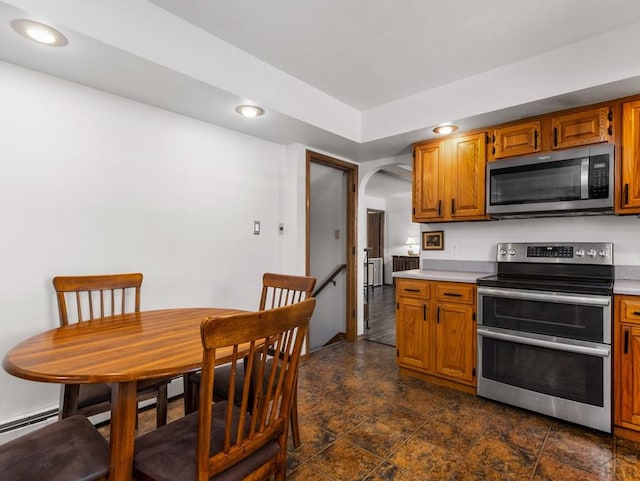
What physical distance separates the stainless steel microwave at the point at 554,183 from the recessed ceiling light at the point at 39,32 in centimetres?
290

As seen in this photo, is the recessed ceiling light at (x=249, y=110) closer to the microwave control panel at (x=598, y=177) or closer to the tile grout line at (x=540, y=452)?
the microwave control panel at (x=598, y=177)

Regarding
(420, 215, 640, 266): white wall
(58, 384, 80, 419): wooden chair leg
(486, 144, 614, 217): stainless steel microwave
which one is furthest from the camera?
(420, 215, 640, 266): white wall

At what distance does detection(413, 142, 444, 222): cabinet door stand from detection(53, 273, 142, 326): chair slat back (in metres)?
2.42

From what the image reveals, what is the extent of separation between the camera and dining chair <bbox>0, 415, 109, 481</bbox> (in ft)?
3.28

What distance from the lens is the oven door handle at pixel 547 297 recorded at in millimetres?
2086

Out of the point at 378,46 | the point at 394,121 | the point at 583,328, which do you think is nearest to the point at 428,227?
the point at 394,121

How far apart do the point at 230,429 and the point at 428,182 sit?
2717 mm

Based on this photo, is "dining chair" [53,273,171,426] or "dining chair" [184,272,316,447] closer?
"dining chair" [53,273,171,426]

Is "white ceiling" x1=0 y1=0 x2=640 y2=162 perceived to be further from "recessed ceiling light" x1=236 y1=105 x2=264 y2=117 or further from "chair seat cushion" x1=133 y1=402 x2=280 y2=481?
"chair seat cushion" x1=133 y1=402 x2=280 y2=481

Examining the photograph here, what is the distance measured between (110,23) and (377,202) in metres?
7.53

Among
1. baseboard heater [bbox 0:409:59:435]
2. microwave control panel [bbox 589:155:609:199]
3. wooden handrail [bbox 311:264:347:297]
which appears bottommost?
baseboard heater [bbox 0:409:59:435]

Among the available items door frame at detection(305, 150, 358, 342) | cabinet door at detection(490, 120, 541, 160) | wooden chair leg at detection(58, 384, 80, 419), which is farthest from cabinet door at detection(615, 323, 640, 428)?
wooden chair leg at detection(58, 384, 80, 419)

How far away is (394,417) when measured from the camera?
7.59ft

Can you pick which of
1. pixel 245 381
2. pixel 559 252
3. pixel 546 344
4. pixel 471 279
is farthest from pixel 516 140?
pixel 245 381
